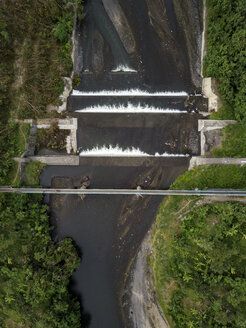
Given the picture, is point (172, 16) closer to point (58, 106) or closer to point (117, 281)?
point (58, 106)

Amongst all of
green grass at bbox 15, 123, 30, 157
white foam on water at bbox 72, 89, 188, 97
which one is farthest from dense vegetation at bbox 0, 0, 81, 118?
white foam on water at bbox 72, 89, 188, 97

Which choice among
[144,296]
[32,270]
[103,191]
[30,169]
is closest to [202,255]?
[144,296]

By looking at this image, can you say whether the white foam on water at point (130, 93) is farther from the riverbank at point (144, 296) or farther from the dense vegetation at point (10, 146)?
the riverbank at point (144, 296)

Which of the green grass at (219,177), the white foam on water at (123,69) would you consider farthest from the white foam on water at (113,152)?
the white foam on water at (123,69)

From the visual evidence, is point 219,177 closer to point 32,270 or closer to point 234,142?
point 234,142

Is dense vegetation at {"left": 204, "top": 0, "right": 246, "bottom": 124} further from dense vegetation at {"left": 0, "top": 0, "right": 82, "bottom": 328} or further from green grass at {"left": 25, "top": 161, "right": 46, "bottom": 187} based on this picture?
green grass at {"left": 25, "top": 161, "right": 46, "bottom": 187}
